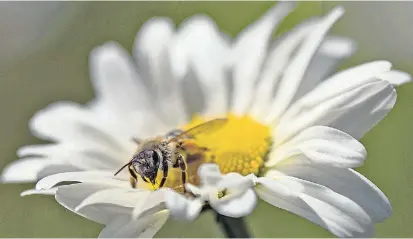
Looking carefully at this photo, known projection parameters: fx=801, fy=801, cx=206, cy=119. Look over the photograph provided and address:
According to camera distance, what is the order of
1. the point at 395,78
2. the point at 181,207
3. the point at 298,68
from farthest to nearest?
the point at 298,68, the point at 395,78, the point at 181,207

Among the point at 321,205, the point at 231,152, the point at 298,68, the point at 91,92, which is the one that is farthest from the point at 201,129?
the point at 91,92

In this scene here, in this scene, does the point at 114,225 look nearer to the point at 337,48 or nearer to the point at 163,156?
the point at 163,156

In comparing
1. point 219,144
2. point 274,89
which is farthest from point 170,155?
point 274,89

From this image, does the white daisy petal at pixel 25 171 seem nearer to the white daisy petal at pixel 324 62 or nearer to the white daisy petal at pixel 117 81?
the white daisy petal at pixel 117 81

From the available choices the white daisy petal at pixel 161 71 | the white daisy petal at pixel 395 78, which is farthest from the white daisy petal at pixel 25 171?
the white daisy petal at pixel 395 78

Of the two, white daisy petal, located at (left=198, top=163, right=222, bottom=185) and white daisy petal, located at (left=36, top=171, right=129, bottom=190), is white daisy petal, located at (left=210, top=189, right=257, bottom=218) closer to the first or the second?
white daisy petal, located at (left=198, top=163, right=222, bottom=185)

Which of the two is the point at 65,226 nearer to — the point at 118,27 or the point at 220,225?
the point at 220,225
